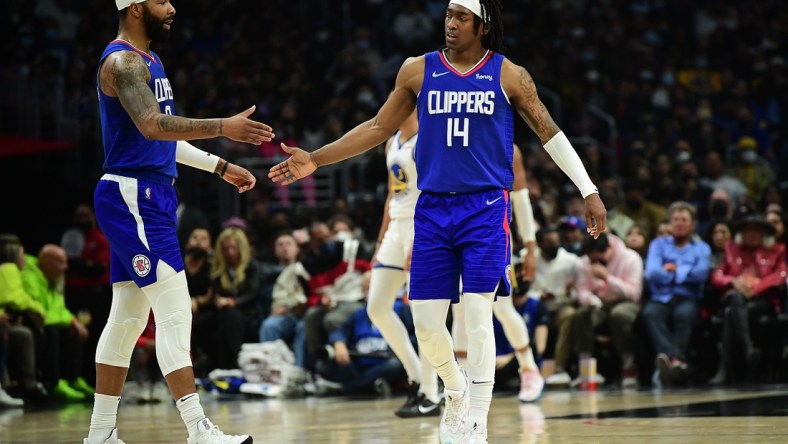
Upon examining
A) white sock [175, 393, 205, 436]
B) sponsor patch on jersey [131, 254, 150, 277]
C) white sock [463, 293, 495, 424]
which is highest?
sponsor patch on jersey [131, 254, 150, 277]

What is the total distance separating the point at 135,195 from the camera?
6.52 m

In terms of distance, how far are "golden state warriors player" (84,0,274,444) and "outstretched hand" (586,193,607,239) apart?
5.54 feet

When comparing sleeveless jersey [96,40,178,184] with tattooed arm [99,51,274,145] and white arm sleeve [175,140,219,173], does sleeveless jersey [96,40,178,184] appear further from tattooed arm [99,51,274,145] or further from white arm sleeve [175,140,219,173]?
white arm sleeve [175,140,219,173]

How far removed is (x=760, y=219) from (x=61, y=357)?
7217mm

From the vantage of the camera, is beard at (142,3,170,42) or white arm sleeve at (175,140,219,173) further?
white arm sleeve at (175,140,219,173)

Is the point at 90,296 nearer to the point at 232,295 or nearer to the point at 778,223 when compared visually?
the point at 232,295

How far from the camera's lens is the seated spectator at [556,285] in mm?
12719

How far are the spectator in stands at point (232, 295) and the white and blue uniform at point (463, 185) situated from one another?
22.4 feet

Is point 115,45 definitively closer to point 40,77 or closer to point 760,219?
point 760,219

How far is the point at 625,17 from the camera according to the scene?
75.5ft

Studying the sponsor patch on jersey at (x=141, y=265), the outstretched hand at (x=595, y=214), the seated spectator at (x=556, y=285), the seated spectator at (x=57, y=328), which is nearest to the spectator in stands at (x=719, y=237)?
the seated spectator at (x=556, y=285)

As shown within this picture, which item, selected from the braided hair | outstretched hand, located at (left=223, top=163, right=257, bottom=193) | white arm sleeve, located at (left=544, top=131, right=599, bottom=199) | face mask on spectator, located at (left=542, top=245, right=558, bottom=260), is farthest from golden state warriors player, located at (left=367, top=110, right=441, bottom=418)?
face mask on spectator, located at (left=542, top=245, right=558, bottom=260)

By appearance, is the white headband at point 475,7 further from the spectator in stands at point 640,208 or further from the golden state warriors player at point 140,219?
the spectator in stands at point 640,208

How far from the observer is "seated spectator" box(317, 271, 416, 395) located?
12.4 meters
